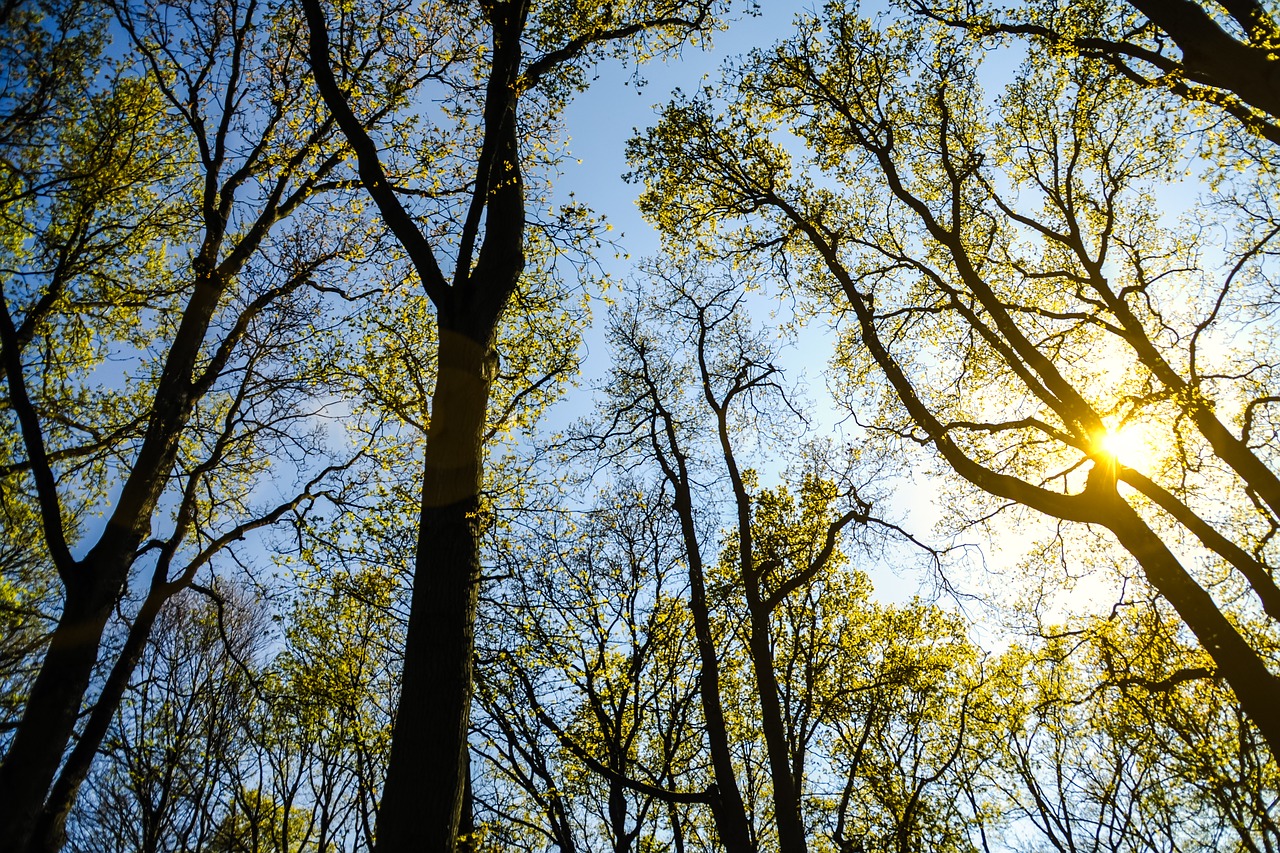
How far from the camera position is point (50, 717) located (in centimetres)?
559

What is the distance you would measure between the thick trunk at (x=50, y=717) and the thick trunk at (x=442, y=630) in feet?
14.7

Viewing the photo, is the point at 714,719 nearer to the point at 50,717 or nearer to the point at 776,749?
the point at 776,749

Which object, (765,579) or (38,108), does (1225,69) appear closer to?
(765,579)

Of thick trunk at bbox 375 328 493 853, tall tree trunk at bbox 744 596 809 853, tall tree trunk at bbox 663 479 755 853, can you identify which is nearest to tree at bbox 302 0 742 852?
thick trunk at bbox 375 328 493 853

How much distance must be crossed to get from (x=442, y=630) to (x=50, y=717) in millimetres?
4768

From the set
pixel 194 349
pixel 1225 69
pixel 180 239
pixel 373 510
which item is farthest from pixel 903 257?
pixel 180 239

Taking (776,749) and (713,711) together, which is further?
(713,711)

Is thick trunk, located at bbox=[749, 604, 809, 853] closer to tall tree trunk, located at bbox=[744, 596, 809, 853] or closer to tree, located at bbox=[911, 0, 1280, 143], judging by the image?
tall tree trunk, located at bbox=[744, 596, 809, 853]

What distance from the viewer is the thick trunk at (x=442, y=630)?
3049 mm

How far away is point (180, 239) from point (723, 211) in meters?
9.91

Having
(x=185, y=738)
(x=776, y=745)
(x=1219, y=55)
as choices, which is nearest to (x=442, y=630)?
(x=776, y=745)

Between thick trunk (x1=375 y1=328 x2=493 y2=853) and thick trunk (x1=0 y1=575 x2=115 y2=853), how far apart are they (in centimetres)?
447

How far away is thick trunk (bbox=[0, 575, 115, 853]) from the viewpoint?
5.20m

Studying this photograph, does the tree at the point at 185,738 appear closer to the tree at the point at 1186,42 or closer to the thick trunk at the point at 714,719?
the thick trunk at the point at 714,719
